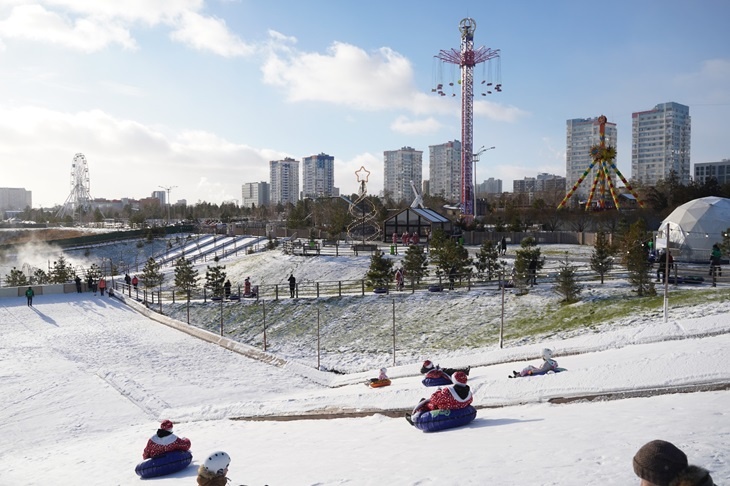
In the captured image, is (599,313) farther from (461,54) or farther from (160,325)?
(461,54)

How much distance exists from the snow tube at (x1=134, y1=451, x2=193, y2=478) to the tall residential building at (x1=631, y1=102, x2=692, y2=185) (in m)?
157

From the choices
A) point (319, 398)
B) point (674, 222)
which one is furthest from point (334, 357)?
point (674, 222)

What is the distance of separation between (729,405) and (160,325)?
25.0 meters

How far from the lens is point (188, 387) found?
58.2 feet

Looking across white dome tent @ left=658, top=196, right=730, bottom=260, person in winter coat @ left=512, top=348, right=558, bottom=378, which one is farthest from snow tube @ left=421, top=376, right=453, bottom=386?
white dome tent @ left=658, top=196, right=730, bottom=260

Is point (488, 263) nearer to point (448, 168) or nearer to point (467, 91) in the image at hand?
point (467, 91)

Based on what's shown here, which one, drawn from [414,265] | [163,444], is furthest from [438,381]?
[414,265]

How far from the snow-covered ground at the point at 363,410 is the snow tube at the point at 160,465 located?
212mm

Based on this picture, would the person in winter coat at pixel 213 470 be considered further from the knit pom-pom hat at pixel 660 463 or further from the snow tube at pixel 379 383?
the snow tube at pixel 379 383

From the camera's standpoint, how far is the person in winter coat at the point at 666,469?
11.6ft

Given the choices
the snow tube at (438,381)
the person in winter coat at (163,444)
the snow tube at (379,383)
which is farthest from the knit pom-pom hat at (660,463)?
the snow tube at (379,383)

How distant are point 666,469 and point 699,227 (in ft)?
125

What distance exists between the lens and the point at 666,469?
11.8 ft

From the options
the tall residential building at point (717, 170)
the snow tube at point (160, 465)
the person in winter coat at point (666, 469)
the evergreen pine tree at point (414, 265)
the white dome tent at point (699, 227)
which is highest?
the tall residential building at point (717, 170)
